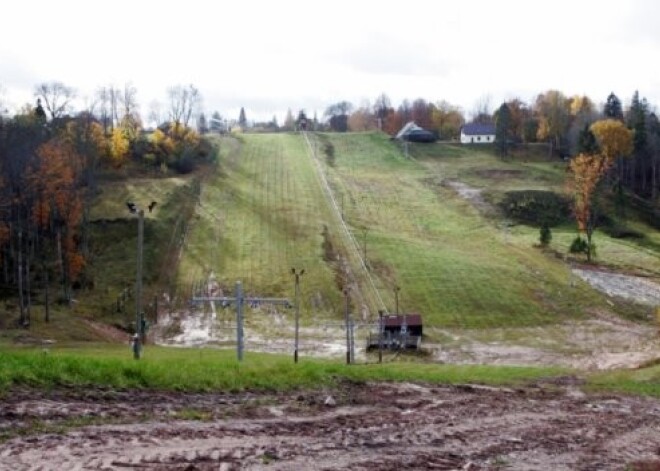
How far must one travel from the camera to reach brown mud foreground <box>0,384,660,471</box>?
13164 millimetres

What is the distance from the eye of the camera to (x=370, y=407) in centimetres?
1998

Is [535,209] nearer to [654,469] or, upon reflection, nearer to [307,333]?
[307,333]

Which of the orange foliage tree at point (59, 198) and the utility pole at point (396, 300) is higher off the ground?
the orange foliage tree at point (59, 198)

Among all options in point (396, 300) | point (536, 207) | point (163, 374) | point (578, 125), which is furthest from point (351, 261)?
point (578, 125)

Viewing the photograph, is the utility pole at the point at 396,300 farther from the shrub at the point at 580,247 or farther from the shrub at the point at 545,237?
the shrub at the point at 580,247

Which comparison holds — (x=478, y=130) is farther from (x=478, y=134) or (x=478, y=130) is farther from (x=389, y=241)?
(x=389, y=241)

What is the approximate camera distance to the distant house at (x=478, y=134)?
6781 inches

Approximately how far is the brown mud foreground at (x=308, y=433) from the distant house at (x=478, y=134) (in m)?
154

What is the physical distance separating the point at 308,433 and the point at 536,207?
106564mm

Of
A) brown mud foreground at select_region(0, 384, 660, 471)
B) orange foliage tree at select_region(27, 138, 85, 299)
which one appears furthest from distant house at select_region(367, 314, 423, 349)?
brown mud foreground at select_region(0, 384, 660, 471)

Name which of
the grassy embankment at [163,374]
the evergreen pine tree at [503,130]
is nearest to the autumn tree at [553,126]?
the evergreen pine tree at [503,130]

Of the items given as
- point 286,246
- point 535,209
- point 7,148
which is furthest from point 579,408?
point 535,209

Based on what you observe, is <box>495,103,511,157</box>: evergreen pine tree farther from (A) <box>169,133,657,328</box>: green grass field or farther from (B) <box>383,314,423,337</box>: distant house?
(B) <box>383,314,423,337</box>: distant house

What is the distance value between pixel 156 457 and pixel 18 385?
5003mm
